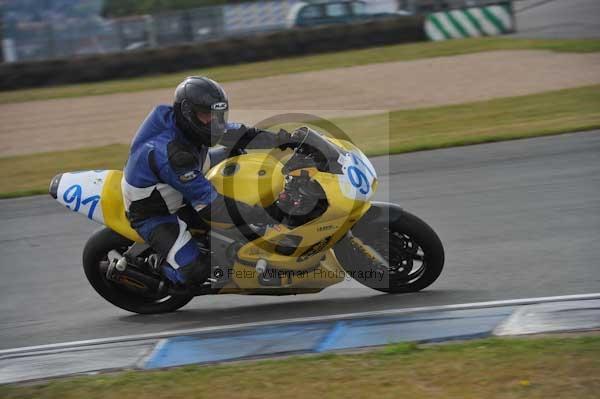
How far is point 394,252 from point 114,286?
6.47ft

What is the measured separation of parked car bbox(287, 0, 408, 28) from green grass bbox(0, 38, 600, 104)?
12.9 ft

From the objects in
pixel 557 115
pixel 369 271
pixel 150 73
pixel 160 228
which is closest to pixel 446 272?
pixel 369 271

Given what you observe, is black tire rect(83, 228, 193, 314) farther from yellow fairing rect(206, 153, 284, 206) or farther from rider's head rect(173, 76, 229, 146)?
rider's head rect(173, 76, 229, 146)

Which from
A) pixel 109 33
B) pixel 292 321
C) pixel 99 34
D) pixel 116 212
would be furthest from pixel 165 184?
pixel 99 34

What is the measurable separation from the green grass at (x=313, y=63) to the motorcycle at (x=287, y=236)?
13591mm

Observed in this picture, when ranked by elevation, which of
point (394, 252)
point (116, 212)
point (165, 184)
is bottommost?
point (394, 252)

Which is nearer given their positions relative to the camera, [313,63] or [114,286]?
[114,286]

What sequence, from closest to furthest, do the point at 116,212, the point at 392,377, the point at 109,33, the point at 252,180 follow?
the point at 392,377
the point at 252,180
the point at 116,212
the point at 109,33

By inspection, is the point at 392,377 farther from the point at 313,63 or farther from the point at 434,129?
the point at 313,63

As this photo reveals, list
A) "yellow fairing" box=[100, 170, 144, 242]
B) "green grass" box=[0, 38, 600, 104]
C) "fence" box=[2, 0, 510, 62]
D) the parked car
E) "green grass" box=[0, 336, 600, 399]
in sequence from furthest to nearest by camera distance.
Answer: the parked car < "fence" box=[2, 0, 510, 62] < "green grass" box=[0, 38, 600, 104] < "yellow fairing" box=[100, 170, 144, 242] < "green grass" box=[0, 336, 600, 399]

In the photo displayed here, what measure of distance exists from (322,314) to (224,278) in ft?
→ 2.24

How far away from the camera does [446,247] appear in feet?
23.0

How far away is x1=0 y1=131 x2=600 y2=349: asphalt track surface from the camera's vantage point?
597 centimetres

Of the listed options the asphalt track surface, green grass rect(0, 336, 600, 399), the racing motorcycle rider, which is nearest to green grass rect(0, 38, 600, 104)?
the asphalt track surface
